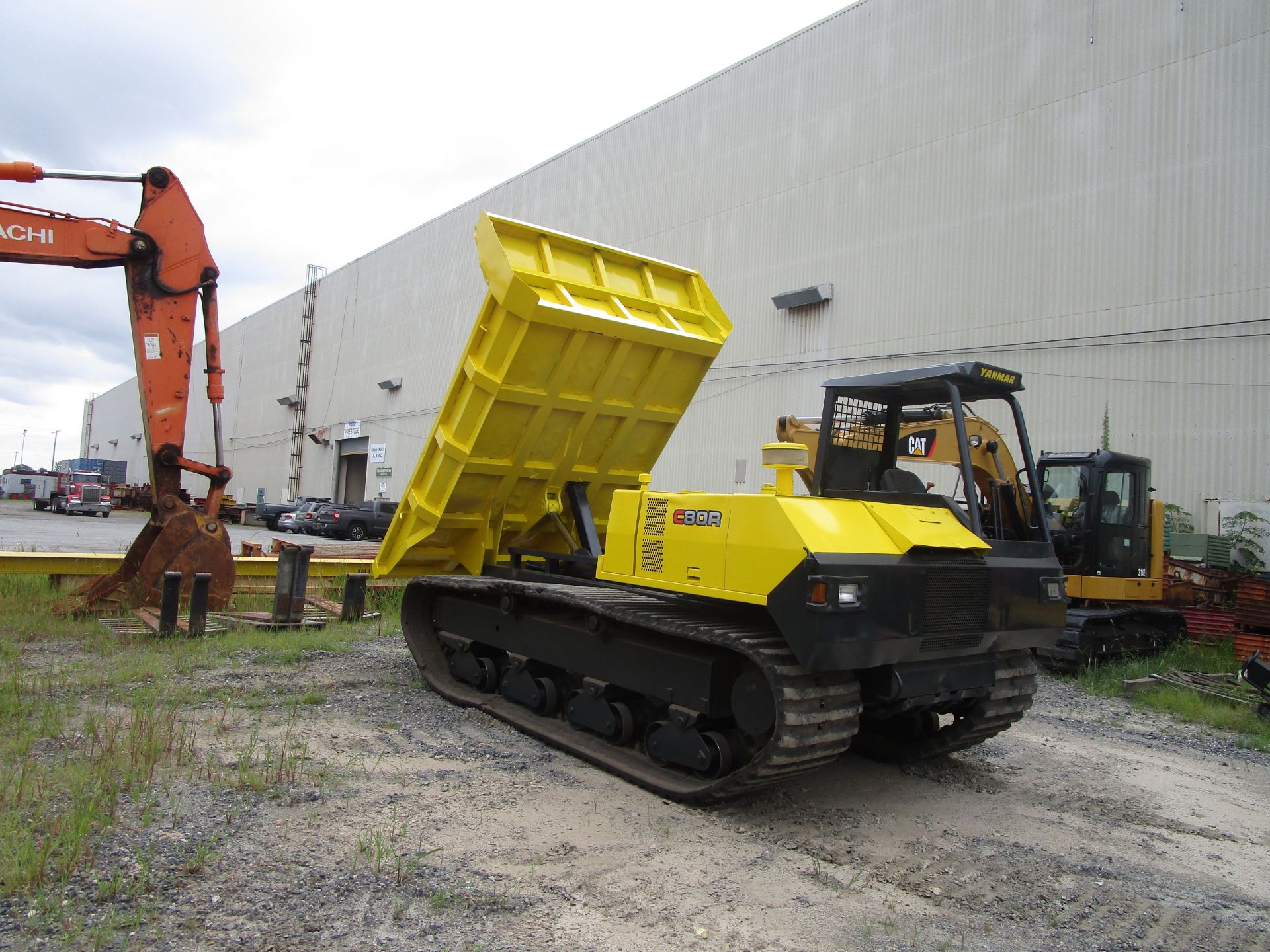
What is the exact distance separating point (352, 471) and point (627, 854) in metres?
39.0

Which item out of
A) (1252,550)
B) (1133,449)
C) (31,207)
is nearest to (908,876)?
(31,207)

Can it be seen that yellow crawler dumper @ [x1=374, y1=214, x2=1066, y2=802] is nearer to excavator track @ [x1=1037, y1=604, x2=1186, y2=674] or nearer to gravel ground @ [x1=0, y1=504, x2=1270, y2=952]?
gravel ground @ [x1=0, y1=504, x2=1270, y2=952]

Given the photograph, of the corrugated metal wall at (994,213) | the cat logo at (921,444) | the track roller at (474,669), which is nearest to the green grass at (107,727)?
the track roller at (474,669)

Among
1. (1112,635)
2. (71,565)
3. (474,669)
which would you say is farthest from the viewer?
(71,565)

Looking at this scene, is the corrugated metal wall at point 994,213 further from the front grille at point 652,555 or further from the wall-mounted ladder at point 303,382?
the wall-mounted ladder at point 303,382

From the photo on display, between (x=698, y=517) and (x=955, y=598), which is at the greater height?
(x=698, y=517)

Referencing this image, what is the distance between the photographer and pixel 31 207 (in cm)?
912

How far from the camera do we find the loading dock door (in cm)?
3991

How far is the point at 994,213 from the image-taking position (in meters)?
16.0

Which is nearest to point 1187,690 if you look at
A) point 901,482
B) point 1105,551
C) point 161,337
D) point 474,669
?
point 1105,551

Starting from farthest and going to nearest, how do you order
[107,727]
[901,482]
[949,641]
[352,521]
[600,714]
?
[352,521] < [600,714] < [901,482] < [107,727] < [949,641]

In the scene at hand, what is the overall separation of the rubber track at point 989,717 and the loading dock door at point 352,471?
1422 inches

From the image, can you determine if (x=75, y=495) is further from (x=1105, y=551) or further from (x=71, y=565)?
(x=1105, y=551)

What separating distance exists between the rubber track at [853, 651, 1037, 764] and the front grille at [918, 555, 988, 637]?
28.6 inches
